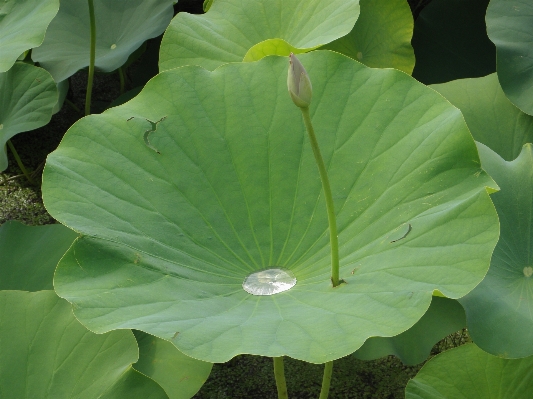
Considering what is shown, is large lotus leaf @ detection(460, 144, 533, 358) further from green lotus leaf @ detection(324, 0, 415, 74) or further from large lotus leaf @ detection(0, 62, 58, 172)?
large lotus leaf @ detection(0, 62, 58, 172)

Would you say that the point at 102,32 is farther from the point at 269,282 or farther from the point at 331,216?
the point at 331,216

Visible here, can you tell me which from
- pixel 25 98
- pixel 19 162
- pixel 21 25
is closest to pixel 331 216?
pixel 21 25

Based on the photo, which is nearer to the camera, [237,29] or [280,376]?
[280,376]

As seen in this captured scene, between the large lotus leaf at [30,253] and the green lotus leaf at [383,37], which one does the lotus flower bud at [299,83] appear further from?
the green lotus leaf at [383,37]

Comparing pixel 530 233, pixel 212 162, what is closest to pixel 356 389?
pixel 530 233

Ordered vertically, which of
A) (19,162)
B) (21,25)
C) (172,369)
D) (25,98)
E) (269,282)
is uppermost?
(21,25)

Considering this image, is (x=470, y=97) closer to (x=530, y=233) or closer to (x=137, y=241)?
(x=530, y=233)
